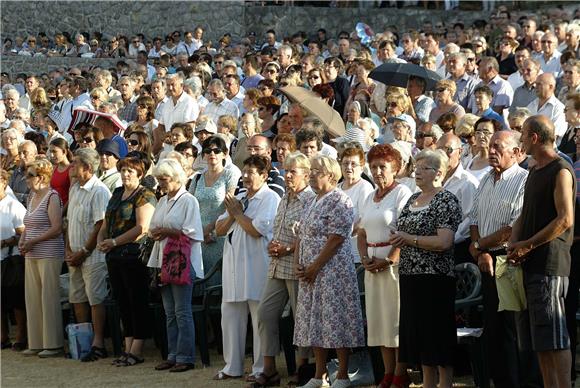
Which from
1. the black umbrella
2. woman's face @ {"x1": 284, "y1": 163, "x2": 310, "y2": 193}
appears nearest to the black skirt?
woman's face @ {"x1": 284, "y1": 163, "x2": 310, "y2": 193}

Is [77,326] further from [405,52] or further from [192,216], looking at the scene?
[405,52]

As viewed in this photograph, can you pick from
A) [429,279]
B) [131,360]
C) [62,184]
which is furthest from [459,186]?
[62,184]

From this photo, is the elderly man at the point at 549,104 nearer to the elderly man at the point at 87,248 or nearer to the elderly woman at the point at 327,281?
the elderly woman at the point at 327,281

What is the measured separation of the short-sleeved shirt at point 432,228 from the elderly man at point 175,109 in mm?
7295

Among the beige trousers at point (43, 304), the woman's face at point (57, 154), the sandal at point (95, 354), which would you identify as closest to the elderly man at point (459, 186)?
the sandal at point (95, 354)

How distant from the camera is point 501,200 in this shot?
8.69 m

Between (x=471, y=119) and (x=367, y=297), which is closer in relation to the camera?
(x=367, y=297)

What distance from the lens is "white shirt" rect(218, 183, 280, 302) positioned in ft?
33.8

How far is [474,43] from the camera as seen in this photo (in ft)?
58.8

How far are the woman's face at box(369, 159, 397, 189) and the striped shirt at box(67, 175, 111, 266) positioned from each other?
3419 millimetres

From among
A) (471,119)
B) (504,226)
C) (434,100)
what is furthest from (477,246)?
(434,100)

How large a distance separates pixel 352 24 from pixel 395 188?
19064 mm

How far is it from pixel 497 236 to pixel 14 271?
18.9 feet

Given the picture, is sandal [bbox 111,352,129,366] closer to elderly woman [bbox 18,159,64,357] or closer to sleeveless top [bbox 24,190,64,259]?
elderly woman [bbox 18,159,64,357]
